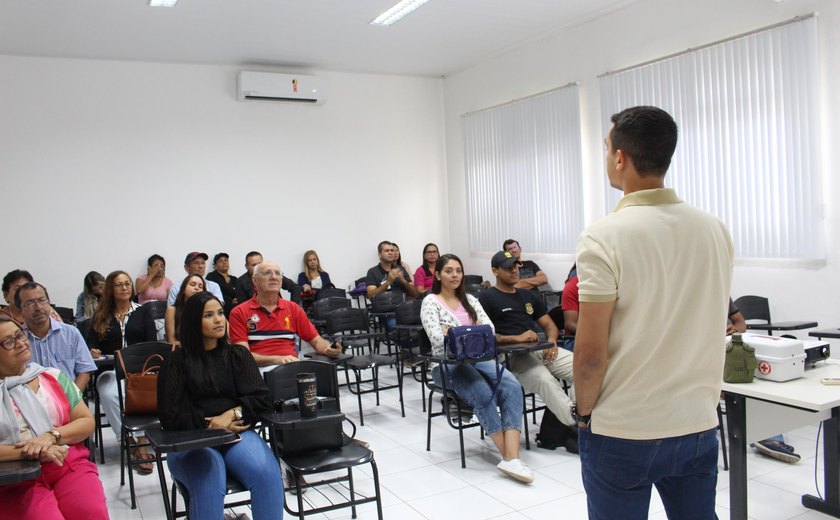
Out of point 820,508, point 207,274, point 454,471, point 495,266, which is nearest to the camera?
point 820,508

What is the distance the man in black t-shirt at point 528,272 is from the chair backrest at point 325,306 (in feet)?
6.44

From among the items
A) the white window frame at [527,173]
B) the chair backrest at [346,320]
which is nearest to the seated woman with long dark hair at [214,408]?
the chair backrest at [346,320]

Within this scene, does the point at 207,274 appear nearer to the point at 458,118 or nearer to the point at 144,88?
the point at 144,88

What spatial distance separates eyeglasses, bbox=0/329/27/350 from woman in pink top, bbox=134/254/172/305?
4.77 metres

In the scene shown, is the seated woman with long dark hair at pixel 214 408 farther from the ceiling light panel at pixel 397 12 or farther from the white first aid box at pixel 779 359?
the ceiling light panel at pixel 397 12

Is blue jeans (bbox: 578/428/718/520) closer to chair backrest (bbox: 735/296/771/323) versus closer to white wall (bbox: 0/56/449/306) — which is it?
chair backrest (bbox: 735/296/771/323)

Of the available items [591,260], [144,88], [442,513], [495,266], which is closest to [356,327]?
[495,266]

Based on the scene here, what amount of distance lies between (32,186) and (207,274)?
6.73ft

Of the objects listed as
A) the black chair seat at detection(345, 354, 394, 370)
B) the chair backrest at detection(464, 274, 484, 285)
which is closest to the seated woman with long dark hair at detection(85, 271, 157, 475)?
the black chair seat at detection(345, 354, 394, 370)

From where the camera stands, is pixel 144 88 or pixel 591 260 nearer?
pixel 591 260

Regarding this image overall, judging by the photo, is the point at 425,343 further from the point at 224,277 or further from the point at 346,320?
the point at 224,277

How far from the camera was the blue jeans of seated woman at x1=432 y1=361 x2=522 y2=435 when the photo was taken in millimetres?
4246

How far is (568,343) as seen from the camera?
4852 millimetres

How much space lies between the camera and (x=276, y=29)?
709 centimetres
